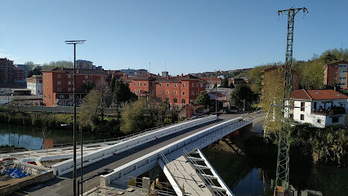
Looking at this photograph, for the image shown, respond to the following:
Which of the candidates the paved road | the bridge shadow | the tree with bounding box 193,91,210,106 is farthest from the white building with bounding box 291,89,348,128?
the paved road

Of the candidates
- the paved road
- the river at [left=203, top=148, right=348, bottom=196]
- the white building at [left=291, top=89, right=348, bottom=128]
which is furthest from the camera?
the white building at [left=291, top=89, right=348, bottom=128]

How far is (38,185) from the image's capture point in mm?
13641

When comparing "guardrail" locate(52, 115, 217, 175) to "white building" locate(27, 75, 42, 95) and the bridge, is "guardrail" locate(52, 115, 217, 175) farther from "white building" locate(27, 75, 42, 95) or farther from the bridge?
"white building" locate(27, 75, 42, 95)

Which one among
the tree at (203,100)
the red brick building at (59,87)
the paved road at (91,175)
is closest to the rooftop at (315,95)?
the tree at (203,100)

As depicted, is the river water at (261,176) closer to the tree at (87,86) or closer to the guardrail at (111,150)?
the guardrail at (111,150)

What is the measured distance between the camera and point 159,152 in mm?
18719

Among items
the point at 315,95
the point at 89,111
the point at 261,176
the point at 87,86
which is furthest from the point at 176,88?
the point at 261,176

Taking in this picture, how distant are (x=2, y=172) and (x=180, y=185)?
33.7ft

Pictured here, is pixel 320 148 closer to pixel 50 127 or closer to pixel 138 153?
pixel 138 153

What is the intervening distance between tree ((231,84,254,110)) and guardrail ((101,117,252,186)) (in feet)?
42.0

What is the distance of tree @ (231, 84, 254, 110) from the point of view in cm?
4575

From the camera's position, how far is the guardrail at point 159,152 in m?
14.5

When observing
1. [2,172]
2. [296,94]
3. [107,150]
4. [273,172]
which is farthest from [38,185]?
[296,94]

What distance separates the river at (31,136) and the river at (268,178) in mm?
19254
